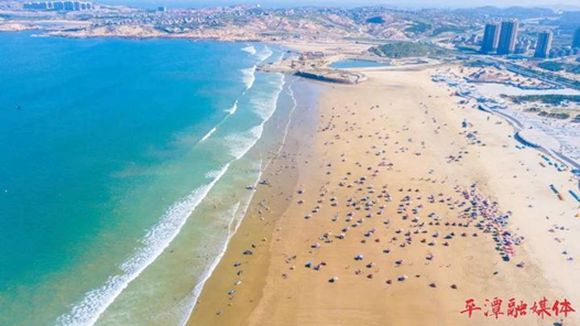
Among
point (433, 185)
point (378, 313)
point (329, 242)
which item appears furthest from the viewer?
point (433, 185)

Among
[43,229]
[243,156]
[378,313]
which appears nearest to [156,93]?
[243,156]

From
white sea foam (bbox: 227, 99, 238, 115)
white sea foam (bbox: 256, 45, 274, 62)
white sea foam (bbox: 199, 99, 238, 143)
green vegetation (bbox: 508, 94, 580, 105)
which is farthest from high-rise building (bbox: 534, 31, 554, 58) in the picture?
white sea foam (bbox: 227, 99, 238, 115)

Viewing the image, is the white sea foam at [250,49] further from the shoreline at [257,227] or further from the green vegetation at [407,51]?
the shoreline at [257,227]

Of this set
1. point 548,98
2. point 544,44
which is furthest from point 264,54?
point 544,44

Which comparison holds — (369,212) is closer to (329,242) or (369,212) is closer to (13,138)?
(329,242)

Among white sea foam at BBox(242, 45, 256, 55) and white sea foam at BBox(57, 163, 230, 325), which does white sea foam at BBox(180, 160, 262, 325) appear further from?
white sea foam at BBox(242, 45, 256, 55)
